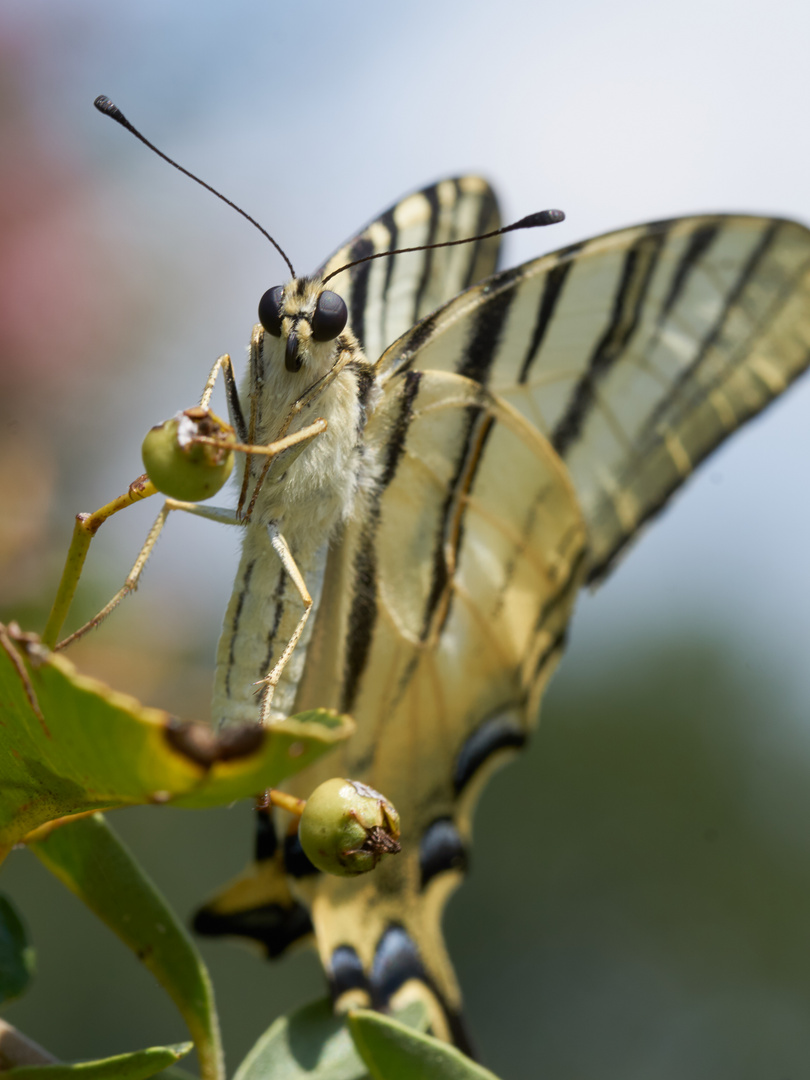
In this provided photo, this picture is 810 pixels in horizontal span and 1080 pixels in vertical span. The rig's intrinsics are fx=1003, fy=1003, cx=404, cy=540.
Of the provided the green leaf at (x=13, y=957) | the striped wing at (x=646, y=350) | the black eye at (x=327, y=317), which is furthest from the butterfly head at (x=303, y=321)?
the green leaf at (x=13, y=957)

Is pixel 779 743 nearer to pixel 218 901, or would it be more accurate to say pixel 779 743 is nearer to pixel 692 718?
pixel 692 718

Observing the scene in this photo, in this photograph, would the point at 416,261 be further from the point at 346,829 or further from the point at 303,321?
the point at 346,829

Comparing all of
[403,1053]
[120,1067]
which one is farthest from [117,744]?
[403,1053]

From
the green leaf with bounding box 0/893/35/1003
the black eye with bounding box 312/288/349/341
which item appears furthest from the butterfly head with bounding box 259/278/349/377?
the green leaf with bounding box 0/893/35/1003

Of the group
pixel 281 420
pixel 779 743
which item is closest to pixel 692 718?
pixel 779 743

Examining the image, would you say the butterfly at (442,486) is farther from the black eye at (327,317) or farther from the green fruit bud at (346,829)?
the green fruit bud at (346,829)
